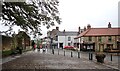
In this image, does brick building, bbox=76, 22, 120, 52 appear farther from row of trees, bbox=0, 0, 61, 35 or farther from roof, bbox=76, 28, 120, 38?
row of trees, bbox=0, 0, 61, 35

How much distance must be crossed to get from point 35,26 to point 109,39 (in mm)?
63962

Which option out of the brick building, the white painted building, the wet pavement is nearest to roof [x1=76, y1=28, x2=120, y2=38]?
the brick building

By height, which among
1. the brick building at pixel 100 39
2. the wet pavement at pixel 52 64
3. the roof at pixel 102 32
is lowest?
the wet pavement at pixel 52 64

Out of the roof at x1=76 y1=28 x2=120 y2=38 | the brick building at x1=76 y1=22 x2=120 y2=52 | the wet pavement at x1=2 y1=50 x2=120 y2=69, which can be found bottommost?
the wet pavement at x1=2 y1=50 x2=120 y2=69

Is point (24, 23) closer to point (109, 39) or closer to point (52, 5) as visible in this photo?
point (52, 5)

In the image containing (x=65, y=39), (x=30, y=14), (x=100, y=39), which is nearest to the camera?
(x=30, y=14)

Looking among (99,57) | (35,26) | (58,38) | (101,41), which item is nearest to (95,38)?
(101,41)

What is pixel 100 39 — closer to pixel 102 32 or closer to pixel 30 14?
pixel 102 32

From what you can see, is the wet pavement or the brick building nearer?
the wet pavement

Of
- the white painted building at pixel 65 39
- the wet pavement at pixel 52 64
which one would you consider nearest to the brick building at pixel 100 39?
the white painted building at pixel 65 39

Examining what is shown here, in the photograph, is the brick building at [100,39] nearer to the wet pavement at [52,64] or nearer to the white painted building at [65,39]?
the white painted building at [65,39]

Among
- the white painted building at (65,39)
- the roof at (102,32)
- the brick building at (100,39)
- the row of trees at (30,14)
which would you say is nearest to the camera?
the row of trees at (30,14)

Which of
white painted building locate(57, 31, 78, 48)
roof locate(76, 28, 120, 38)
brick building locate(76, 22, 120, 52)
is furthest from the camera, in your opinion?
white painted building locate(57, 31, 78, 48)

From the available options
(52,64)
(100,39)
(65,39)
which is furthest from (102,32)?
(52,64)
